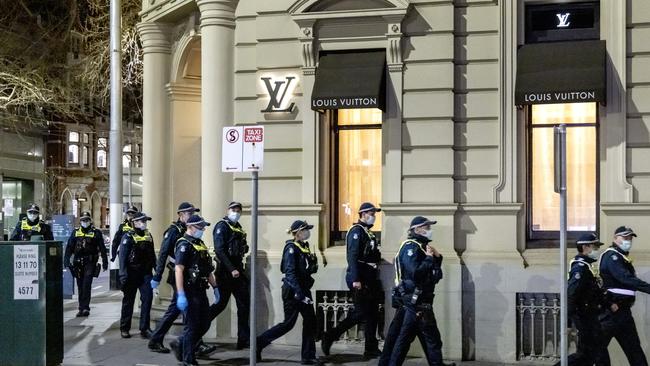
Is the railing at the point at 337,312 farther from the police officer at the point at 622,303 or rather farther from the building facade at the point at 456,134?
the police officer at the point at 622,303

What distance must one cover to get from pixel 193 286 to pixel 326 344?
7.40 feet

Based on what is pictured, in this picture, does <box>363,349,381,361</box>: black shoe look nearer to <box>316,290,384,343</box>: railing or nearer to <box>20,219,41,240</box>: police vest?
<box>316,290,384,343</box>: railing

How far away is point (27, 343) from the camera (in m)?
10.7

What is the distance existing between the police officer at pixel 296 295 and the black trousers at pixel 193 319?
0.89 metres

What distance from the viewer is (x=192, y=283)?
36.2 feet

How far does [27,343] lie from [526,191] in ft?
22.9

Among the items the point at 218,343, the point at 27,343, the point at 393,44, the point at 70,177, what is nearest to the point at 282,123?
the point at 393,44

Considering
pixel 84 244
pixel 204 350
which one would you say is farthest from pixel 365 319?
pixel 84 244

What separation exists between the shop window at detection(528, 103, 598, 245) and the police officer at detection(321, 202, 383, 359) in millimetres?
2370

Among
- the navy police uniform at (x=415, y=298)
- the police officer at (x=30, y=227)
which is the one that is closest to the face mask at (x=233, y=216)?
the navy police uniform at (x=415, y=298)

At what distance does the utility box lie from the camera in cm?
1069

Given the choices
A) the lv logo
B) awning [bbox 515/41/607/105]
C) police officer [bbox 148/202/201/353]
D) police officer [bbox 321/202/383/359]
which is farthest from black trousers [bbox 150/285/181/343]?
awning [bbox 515/41/607/105]

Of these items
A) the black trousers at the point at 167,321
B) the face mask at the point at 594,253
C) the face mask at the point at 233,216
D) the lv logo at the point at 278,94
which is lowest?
the black trousers at the point at 167,321

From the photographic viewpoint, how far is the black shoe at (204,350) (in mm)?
12219
